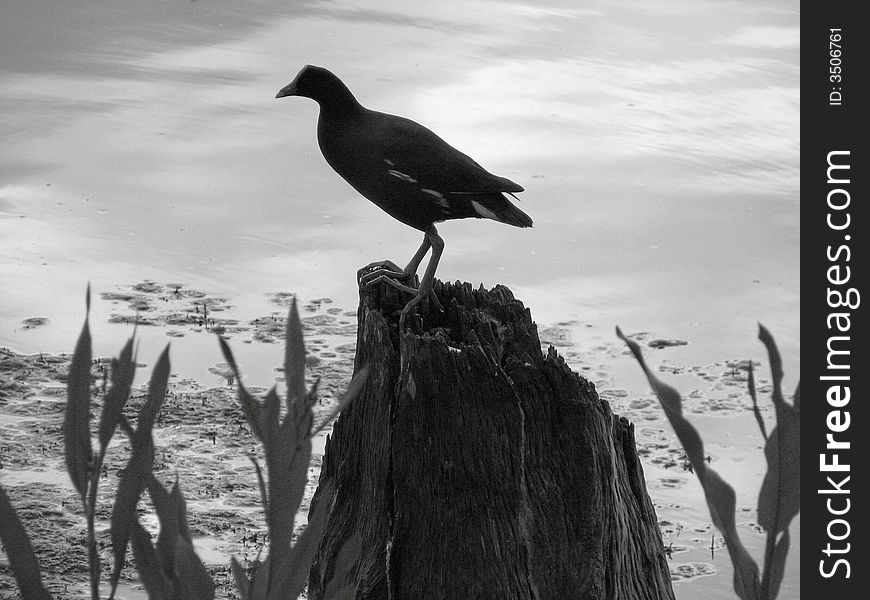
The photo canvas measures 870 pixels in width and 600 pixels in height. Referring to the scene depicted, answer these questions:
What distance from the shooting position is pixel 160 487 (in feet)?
4.77

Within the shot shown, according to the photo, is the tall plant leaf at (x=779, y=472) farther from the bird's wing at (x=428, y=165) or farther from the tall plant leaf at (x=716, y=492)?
the bird's wing at (x=428, y=165)

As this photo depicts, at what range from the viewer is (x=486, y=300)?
2.78 meters

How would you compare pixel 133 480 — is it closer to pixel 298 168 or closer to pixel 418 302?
pixel 418 302

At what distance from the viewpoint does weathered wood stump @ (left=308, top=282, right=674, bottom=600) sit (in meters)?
2.42

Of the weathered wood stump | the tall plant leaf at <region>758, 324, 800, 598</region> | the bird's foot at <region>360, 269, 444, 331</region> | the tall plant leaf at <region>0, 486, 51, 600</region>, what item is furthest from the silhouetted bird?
the tall plant leaf at <region>758, 324, 800, 598</region>

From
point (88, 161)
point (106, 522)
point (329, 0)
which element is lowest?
point (106, 522)

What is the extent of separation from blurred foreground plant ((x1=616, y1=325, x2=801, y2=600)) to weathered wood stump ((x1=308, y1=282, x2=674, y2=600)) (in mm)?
1120

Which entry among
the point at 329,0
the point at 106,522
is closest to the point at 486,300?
the point at 106,522

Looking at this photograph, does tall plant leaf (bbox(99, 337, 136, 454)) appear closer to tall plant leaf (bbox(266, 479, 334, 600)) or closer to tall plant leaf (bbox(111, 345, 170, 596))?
tall plant leaf (bbox(111, 345, 170, 596))

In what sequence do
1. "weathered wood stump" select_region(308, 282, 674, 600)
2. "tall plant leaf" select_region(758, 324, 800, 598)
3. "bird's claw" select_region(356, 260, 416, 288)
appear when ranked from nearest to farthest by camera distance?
"tall plant leaf" select_region(758, 324, 800, 598)
"weathered wood stump" select_region(308, 282, 674, 600)
"bird's claw" select_region(356, 260, 416, 288)
